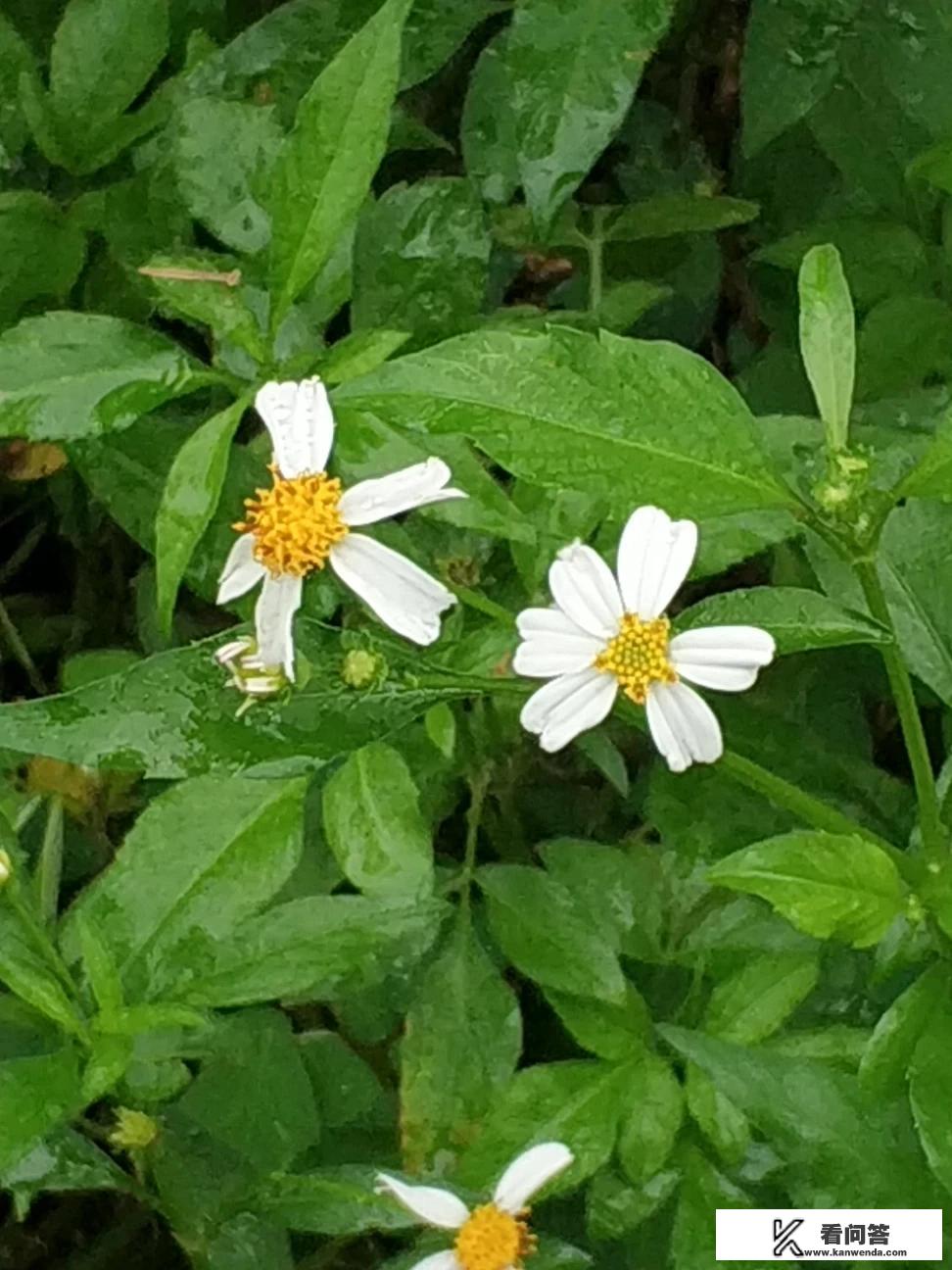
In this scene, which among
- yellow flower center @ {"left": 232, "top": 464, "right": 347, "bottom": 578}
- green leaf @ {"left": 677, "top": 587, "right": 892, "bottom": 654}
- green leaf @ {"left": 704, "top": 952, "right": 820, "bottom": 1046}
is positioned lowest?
green leaf @ {"left": 704, "top": 952, "right": 820, "bottom": 1046}

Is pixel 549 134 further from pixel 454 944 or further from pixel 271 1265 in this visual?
pixel 271 1265

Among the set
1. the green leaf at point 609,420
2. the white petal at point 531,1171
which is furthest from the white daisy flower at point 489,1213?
the green leaf at point 609,420

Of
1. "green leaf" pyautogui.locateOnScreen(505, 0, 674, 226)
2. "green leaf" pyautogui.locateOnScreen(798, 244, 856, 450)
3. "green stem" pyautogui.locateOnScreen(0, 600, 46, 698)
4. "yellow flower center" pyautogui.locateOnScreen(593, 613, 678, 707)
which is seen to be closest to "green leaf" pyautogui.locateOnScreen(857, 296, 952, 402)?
"green leaf" pyautogui.locateOnScreen(505, 0, 674, 226)

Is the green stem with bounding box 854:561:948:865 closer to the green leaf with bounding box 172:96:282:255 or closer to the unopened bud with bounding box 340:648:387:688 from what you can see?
the unopened bud with bounding box 340:648:387:688

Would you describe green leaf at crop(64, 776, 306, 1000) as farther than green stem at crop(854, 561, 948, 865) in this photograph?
Yes

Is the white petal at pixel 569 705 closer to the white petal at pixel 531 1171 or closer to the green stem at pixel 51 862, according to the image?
the white petal at pixel 531 1171

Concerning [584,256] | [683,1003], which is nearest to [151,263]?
[584,256]
